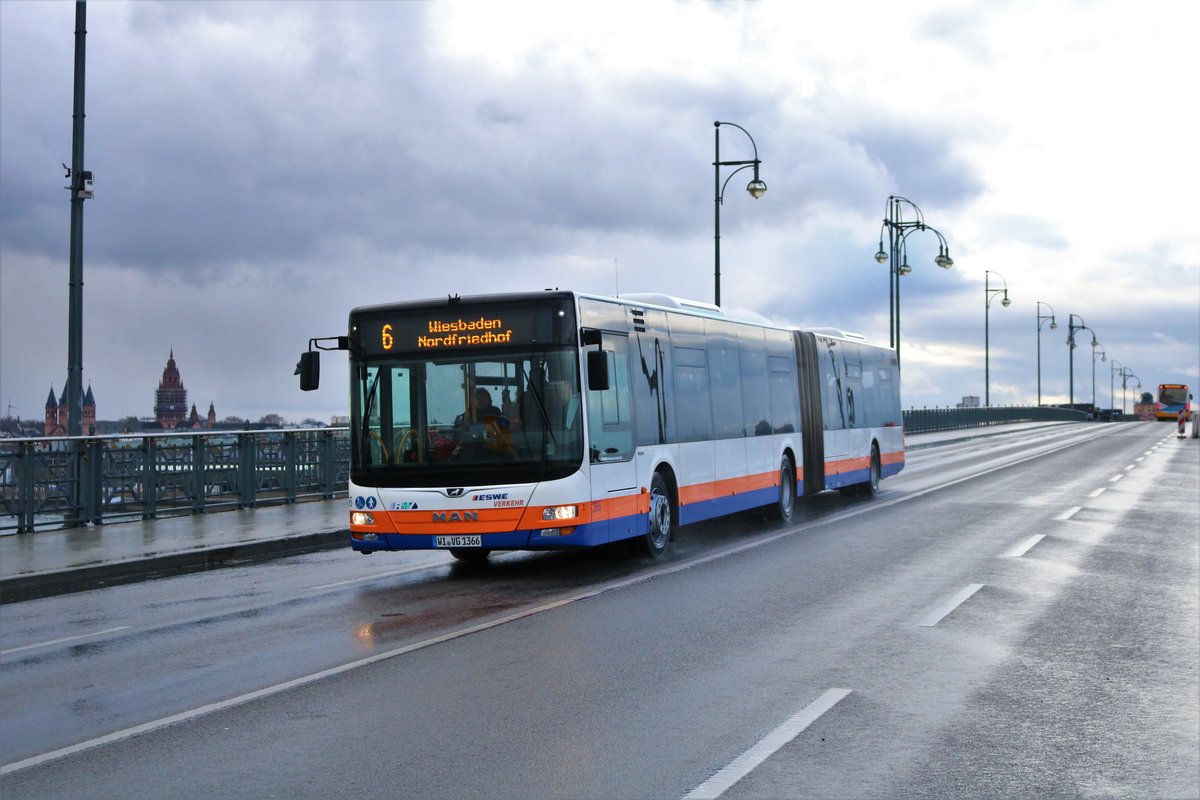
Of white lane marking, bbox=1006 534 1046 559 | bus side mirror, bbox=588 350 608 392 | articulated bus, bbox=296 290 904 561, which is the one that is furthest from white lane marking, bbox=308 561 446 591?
white lane marking, bbox=1006 534 1046 559

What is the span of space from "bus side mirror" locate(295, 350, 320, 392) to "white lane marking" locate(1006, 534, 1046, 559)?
25.3 ft

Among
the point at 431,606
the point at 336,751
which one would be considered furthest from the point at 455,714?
the point at 431,606

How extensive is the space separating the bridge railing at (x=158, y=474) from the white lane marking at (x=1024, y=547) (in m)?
12.2

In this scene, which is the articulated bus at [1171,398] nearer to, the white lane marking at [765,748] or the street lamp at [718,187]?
the street lamp at [718,187]

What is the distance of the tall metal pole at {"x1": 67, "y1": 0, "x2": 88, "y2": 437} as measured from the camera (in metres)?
18.0

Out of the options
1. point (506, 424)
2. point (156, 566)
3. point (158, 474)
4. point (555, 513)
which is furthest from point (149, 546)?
point (555, 513)

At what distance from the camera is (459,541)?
1290 cm

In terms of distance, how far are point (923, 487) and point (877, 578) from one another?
581 inches

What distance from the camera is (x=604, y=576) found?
43.7ft

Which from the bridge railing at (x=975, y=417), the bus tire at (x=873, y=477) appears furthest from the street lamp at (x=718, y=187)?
the bridge railing at (x=975, y=417)

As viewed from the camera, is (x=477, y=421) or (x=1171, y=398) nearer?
(x=477, y=421)

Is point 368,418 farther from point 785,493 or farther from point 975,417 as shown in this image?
point 975,417

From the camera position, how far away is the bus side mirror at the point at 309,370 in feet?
44.1

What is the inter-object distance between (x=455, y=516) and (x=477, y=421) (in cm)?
97
